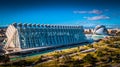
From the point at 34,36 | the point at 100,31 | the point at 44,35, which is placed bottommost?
the point at 34,36

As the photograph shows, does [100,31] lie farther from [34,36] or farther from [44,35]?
[34,36]

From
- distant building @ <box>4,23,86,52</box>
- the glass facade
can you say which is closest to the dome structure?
the glass facade

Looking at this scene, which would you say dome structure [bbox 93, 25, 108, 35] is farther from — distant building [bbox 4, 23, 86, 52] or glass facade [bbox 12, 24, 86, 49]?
distant building [bbox 4, 23, 86, 52]

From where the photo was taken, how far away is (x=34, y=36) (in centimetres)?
5675

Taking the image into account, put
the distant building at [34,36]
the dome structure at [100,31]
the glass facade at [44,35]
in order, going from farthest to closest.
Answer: the dome structure at [100,31] → the glass facade at [44,35] → the distant building at [34,36]

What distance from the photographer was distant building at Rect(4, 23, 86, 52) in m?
52.5

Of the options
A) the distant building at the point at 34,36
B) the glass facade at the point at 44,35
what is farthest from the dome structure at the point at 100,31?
the distant building at the point at 34,36

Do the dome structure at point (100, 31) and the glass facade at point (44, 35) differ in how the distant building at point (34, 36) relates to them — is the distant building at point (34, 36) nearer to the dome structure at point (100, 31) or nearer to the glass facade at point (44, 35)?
the glass facade at point (44, 35)

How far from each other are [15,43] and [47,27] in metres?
13.9

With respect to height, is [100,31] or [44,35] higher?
[100,31]

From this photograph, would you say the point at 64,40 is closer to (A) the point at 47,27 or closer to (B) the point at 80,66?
(A) the point at 47,27

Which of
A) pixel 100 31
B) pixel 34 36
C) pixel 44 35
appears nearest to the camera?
pixel 34 36

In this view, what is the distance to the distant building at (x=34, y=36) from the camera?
172 feet

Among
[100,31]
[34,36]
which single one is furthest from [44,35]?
[100,31]
